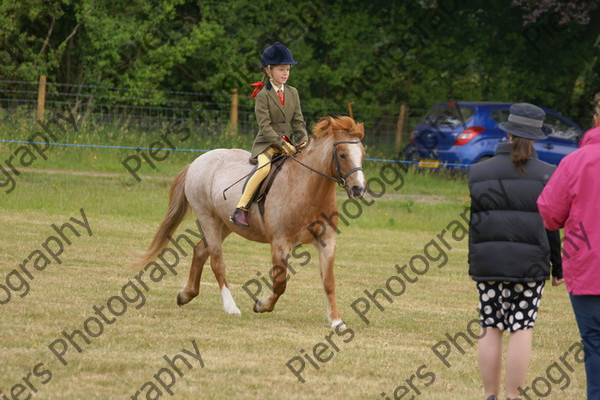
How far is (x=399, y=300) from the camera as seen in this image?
10.7 m

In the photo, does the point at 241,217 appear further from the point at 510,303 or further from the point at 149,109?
the point at 149,109

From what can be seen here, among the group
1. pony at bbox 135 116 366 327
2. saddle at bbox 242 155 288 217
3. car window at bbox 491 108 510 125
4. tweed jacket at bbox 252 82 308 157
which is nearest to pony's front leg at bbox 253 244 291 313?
pony at bbox 135 116 366 327

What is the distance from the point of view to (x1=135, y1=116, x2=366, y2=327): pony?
335 inches

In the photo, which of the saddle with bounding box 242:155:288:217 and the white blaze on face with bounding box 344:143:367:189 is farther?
the saddle with bounding box 242:155:288:217

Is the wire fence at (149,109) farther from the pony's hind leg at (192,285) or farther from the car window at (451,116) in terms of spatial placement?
the pony's hind leg at (192,285)

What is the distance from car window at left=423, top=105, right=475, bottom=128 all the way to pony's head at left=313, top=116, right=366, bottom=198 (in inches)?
501

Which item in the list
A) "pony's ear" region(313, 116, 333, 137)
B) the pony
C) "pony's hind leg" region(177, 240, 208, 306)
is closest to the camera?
the pony

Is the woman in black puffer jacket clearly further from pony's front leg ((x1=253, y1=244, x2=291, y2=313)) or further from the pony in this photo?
pony's front leg ((x1=253, y1=244, x2=291, y2=313))

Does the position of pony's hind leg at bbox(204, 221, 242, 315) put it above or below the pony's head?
below

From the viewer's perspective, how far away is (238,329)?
829 cm

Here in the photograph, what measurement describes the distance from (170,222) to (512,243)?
5.18 meters

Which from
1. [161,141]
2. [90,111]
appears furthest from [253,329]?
[90,111]

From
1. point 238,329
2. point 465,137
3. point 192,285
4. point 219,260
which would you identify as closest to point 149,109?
point 465,137

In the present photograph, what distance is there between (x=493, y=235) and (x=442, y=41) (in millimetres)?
23018
